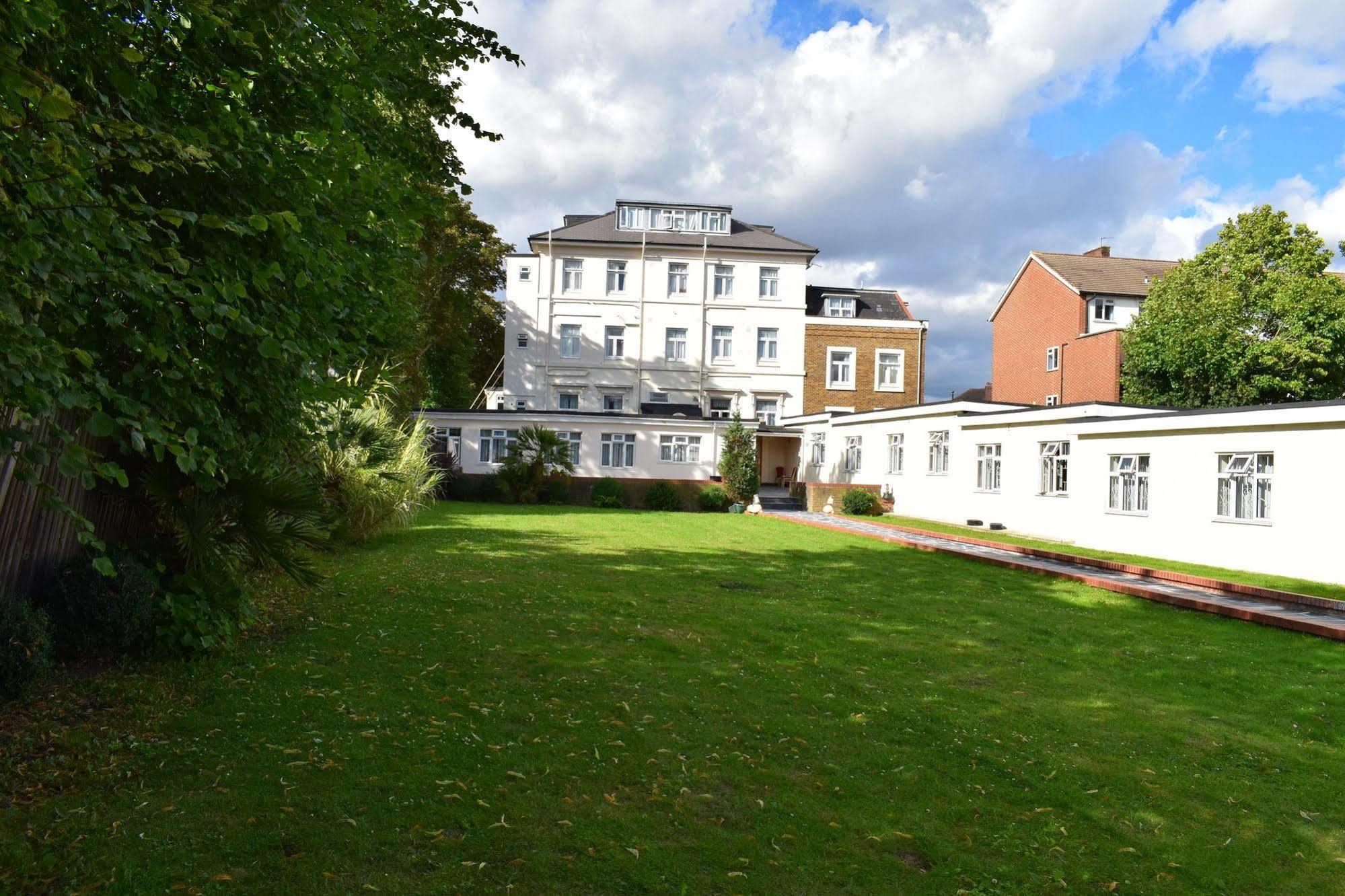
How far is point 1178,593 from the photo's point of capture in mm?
14109

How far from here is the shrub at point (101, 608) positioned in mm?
6562

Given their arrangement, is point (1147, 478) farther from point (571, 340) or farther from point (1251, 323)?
point (571, 340)

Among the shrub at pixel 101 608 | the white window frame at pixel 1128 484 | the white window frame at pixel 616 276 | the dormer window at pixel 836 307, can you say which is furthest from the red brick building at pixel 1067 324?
the shrub at pixel 101 608

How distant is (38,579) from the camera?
259 inches

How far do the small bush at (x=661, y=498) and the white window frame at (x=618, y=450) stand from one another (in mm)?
2543

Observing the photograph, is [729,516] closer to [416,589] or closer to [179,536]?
[416,589]

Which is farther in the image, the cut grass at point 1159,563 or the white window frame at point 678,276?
the white window frame at point 678,276

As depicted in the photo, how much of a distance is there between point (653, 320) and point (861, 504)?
56.8 ft

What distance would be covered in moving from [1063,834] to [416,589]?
8799mm

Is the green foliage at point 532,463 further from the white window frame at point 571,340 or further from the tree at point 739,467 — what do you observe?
the white window frame at point 571,340

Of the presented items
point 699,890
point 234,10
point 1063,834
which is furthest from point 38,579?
point 1063,834

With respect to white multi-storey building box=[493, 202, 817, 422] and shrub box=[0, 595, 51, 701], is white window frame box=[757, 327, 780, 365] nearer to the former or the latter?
white multi-storey building box=[493, 202, 817, 422]

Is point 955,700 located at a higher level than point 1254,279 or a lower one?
lower

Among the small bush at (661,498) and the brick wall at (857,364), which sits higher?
the brick wall at (857,364)
